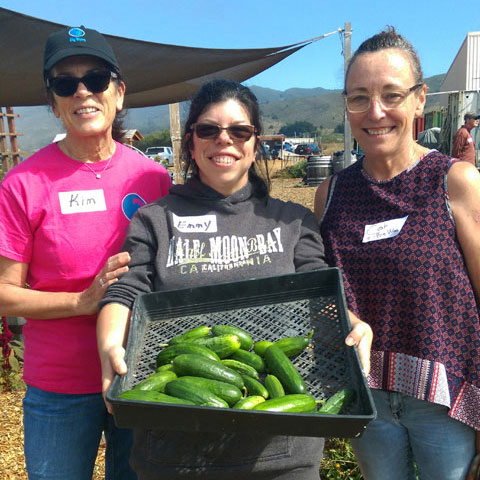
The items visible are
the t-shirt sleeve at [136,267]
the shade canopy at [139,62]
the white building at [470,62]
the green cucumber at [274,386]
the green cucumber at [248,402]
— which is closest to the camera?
the green cucumber at [248,402]

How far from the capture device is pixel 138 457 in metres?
2.09

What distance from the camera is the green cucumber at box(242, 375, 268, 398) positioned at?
1860 millimetres

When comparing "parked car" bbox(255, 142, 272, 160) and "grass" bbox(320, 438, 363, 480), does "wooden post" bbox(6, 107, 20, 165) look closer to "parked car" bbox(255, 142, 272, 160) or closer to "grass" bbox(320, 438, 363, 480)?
"parked car" bbox(255, 142, 272, 160)

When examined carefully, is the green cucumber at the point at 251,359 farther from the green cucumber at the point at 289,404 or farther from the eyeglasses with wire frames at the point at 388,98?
the eyeglasses with wire frames at the point at 388,98

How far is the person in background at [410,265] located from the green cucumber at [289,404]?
0.79 m

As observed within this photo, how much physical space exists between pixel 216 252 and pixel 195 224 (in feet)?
0.60

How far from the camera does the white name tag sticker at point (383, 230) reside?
7.64 feet

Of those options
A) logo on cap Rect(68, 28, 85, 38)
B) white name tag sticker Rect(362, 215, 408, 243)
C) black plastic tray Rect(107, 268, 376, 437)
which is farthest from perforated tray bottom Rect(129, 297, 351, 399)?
logo on cap Rect(68, 28, 85, 38)

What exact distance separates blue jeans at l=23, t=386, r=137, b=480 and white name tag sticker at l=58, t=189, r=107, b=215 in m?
0.96

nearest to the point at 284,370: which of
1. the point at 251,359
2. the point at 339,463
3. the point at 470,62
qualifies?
the point at 251,359

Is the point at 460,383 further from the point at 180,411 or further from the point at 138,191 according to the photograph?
the point at 138,191

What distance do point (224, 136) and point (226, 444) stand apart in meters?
1.46

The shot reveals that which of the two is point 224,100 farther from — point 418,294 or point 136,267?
point 418,294

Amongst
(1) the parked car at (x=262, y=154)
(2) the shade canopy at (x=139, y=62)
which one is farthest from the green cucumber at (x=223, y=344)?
(2) the shade canopy at (x=139, y=62)
